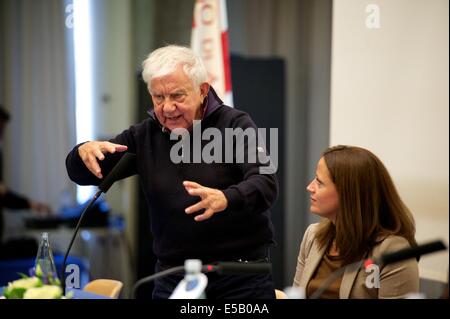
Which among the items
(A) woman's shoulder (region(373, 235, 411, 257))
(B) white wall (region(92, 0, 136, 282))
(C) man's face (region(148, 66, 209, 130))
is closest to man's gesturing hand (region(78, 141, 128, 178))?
(C) man's face (region(148, 66, 209, 130))

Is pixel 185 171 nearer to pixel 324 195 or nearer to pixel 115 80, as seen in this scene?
pixel 324 195

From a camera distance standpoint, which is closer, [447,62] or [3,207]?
[447,62]

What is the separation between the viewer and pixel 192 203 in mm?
1685

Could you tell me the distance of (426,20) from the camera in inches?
98.1

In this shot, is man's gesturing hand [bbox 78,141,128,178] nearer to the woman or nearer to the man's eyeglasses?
the man's eyeglasses

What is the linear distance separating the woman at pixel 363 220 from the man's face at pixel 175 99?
409mm

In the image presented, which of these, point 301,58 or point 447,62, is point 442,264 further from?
point 301,58

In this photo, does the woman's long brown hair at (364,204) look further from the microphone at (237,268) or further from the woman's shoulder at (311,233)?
the microphone at (237,268)

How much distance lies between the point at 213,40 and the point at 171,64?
1594 mm

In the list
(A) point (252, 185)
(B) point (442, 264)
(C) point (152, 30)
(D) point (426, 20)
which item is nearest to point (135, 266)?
(C) point (152, 30)

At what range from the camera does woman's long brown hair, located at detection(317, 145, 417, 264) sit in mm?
1705

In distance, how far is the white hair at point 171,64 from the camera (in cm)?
162

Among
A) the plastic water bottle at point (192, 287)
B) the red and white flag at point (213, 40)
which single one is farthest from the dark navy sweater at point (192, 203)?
the red and white flag at point (213, 40)

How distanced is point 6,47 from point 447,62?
11.3 ft
